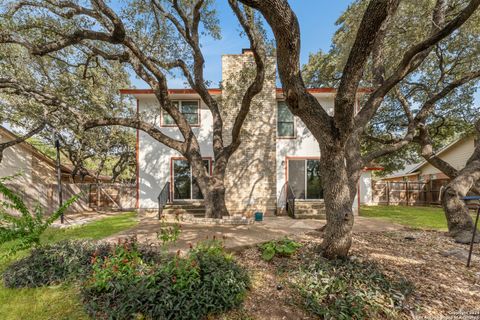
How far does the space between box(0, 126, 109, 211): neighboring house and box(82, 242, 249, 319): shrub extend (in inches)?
406

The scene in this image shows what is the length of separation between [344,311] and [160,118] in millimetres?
9267

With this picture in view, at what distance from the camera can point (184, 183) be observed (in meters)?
9.47

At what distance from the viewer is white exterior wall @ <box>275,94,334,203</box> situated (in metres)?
9.51

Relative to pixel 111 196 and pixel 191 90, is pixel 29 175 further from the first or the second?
pixel 191 90

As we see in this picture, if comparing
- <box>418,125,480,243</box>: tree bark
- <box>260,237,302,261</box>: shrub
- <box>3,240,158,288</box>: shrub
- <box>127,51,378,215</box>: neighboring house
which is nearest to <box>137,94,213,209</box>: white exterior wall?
<box>127,51,378,215</box>: neighboring house

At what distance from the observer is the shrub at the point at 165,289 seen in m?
2.55

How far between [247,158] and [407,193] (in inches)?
524

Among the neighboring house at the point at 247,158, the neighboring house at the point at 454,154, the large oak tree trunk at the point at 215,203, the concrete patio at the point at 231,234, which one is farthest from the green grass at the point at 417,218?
the large oak tree trunk at the point at 215,203

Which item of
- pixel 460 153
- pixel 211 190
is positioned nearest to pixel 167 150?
pixel 211 190

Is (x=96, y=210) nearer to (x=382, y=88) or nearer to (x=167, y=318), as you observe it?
(x=167, y=318)

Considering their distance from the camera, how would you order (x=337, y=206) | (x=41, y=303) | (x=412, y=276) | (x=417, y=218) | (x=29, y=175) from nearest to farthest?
1. (x=41, y=303)
2. (x=412, y=276)
3. (x=337, y=206)
4. (x=417, y=218)
5. (x=29, y=175)

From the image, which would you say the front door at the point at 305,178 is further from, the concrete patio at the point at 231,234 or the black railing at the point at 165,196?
the black railing at the point at 165,196

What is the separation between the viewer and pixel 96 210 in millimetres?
11906

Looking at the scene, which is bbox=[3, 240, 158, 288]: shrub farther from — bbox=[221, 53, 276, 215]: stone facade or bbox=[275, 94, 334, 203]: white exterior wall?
bbox=[275, 94, 334, 203]: white exterior wall
